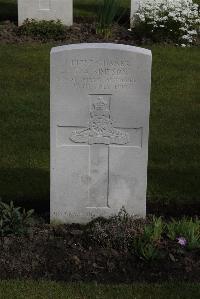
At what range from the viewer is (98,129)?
18.2ft

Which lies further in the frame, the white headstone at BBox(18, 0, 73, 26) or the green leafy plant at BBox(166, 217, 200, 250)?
the white headstone at BBox(18, 0, 73, 26)

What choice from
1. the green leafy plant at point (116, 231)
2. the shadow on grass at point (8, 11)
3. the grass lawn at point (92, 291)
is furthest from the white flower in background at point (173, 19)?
the grass lawn at point (92, 291)

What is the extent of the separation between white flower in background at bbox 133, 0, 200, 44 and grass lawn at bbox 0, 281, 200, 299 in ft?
23.8

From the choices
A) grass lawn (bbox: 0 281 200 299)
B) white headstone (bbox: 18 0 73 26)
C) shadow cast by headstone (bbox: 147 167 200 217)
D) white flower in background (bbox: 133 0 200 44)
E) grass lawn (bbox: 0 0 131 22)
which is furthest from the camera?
grass lawn (bbox: 0 0 131 22)

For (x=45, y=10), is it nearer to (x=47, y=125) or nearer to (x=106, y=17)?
(x=106, y=17)

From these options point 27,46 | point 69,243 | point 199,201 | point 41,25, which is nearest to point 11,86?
point 27,46

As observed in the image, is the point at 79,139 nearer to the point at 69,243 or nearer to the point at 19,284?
the point at 69,243

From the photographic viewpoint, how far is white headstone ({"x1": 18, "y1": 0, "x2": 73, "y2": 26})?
12.7 meters

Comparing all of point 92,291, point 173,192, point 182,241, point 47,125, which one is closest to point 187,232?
point 182,241

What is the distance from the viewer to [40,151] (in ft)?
24.8

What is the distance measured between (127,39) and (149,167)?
5380 mm

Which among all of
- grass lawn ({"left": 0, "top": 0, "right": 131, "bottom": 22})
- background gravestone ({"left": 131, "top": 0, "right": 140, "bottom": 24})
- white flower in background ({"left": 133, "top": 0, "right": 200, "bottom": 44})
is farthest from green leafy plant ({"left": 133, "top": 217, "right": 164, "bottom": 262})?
grass lawn ({"left": 0, "top": 0, "right": 131, "bottom": 22})

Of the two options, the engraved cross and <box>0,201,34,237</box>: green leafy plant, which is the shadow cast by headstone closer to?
the engraved cross

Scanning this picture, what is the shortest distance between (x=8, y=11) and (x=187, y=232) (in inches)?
379
